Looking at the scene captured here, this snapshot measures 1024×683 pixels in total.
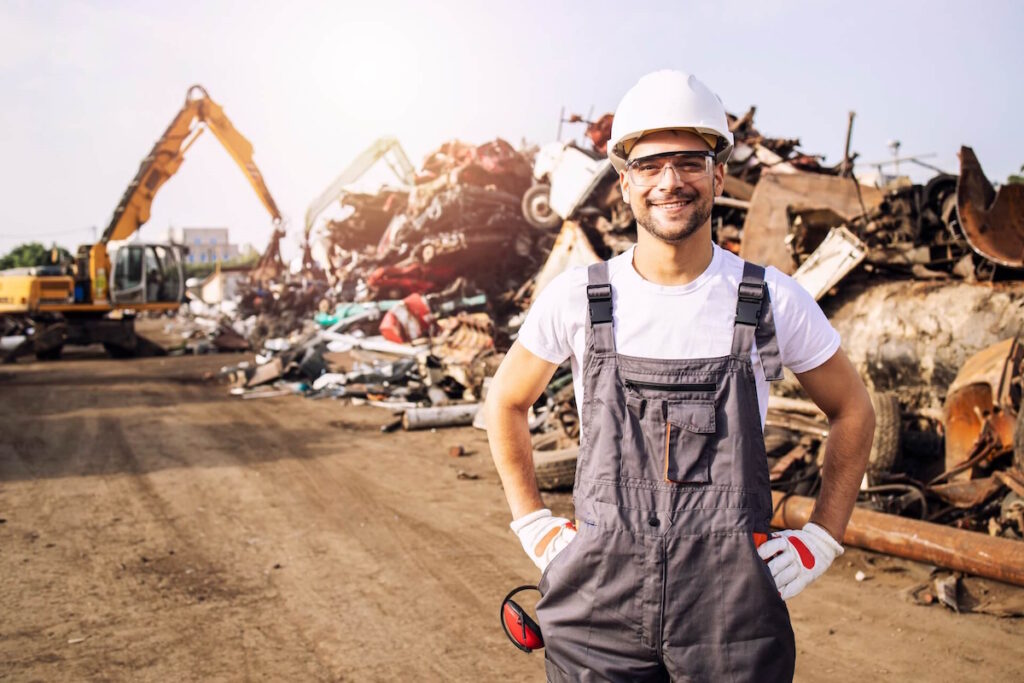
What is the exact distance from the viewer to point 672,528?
1809mm

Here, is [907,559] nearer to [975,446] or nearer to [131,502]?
[975,446]

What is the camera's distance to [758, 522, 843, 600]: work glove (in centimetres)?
187

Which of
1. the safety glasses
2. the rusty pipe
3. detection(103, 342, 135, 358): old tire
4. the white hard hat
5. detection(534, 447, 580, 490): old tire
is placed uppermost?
the white hard hat

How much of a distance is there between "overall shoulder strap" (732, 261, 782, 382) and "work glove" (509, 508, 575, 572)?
0.61 metres

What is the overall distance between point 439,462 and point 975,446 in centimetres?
474

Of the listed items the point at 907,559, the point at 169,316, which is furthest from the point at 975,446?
the point at 169,316

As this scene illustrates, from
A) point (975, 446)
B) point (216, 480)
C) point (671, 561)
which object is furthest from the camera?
point (216, 480)

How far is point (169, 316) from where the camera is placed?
3422cm

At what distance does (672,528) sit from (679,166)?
88 cm

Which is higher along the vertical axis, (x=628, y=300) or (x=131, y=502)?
(x=628, y=300)

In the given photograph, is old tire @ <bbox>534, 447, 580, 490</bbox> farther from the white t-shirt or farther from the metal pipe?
the white t-shirt

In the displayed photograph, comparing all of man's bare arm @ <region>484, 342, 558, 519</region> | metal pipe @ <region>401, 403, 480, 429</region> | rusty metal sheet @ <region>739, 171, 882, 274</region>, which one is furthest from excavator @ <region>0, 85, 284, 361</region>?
man's bare arm @ <region>484, 342, 558, 519</region>

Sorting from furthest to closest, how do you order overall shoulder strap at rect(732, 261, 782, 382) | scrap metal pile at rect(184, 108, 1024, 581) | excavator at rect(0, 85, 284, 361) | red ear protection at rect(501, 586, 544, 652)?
excavator at rect(0, 85, 284, 361) < scrap metal pile at rect(184, 108, 1024, 581) < red ear protection at rect(501, 586, 544, 652) < overall shoulder strap at rect(732, 261, 782, 382)

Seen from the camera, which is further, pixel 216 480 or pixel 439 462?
pixel 439 462
